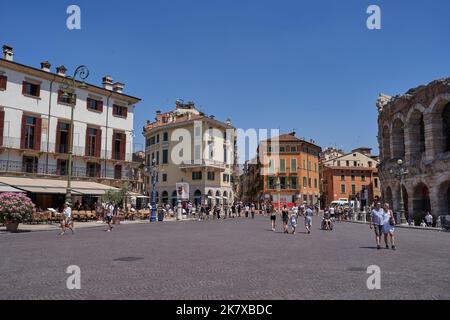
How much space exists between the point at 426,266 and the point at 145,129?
62644 mm

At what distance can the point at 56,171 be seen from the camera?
32.2 m

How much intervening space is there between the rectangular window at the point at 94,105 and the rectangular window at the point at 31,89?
4.63 metres

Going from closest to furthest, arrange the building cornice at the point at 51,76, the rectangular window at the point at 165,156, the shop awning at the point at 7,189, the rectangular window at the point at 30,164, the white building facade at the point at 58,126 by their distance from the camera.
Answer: the shop awning at the point at 7,189
the white building facade at the point at 58,126
the building cornice at the point at 51,76
the rectangular window at the point at 30,164
the rectangular window at the point at 165,156

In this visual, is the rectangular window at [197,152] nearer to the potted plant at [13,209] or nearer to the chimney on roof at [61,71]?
the chimney on roof at [61,71]

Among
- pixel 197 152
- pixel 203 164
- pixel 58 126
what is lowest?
pixel 203 164

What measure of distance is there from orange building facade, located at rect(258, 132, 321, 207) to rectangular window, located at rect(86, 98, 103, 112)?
35.8 metres

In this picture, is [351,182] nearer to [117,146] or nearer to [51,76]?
[117,146]

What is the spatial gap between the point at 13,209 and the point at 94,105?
18.0 meters

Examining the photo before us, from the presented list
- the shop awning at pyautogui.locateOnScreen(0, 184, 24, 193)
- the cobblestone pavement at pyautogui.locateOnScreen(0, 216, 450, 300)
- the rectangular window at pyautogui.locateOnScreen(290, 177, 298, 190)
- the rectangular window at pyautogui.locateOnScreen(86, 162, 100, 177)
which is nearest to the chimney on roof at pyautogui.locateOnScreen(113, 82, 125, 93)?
the rectangular window at pyautogui.locateOnScreen(86, 162, 100, 177)

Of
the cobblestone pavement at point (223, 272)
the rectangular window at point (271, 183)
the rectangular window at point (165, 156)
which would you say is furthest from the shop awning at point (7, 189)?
the rectangular window at point (271, 183)

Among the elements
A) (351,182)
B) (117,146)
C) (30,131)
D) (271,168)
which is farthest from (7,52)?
(351,182)

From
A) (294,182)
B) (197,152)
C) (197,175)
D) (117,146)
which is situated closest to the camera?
(117,146)

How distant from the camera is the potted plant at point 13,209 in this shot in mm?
20000

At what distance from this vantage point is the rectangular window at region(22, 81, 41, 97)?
30903 millimetres
